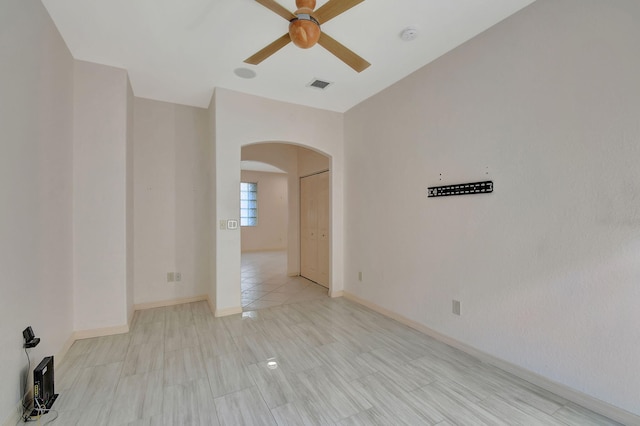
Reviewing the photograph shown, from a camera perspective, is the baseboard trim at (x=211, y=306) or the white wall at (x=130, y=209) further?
the baseboard trim at (x=211, y=306)

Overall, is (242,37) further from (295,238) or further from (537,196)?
(295,238)

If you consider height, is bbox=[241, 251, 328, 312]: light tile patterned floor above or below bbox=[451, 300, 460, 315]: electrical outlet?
below

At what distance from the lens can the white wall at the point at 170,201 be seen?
3.77 metres

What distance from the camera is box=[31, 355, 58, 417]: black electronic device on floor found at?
171 cm

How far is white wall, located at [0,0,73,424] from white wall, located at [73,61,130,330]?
6.5 inches

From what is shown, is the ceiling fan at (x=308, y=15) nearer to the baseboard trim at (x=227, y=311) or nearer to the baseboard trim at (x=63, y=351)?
the baseboard trim at (x=227, y=311)

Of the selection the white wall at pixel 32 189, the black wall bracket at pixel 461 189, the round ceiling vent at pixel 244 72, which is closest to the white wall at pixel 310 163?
the round ceiling vent at pixel 244 72

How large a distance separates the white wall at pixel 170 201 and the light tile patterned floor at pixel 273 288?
2.74 ft

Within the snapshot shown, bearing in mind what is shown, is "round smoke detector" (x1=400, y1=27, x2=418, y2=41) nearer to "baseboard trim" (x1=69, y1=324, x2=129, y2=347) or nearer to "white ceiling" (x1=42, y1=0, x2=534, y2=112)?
"white ceiling" (x1=42, y1=0, x2=534, y2=112)

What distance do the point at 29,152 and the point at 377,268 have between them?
11.6 feet

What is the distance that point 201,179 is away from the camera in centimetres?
414

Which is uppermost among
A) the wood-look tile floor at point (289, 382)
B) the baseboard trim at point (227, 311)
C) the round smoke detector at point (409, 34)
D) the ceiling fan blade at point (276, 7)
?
the round smoke detector at point (409, 34)

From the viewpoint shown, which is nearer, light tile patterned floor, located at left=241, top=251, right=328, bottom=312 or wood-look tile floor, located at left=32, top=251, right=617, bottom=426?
wood-look tile floor, located at left=32, top=251, right=617, bottom=426

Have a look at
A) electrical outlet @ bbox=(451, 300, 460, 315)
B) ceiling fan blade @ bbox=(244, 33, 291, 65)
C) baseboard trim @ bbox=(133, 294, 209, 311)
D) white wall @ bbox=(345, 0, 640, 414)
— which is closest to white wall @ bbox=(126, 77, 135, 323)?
baseboard trim @ bbox=(133, 294, 209, 311)
